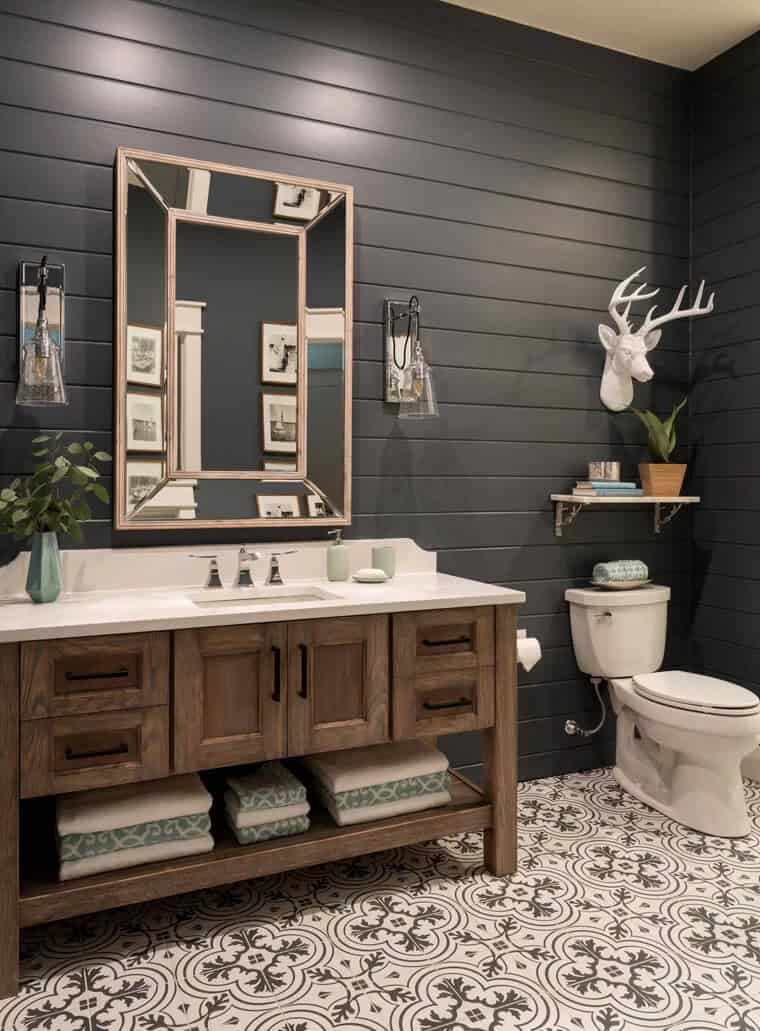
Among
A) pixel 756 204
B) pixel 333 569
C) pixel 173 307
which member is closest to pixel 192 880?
pixel 333 569

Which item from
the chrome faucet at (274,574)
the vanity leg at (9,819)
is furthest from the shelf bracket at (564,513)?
the vanity leg at (9,819)

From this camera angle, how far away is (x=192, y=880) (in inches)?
78.8

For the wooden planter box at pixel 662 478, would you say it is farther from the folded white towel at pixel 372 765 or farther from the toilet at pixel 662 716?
the folded white towel at pixel 372 765

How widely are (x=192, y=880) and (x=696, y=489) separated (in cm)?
252

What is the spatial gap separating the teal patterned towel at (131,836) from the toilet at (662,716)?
1.59 m

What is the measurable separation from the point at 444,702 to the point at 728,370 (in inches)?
76.0

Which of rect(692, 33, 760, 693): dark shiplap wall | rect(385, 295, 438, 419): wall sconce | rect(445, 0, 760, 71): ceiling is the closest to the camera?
rect(385, 295, 438, 419): wall sconce

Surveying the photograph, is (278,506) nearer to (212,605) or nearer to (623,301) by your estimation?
(212,605)

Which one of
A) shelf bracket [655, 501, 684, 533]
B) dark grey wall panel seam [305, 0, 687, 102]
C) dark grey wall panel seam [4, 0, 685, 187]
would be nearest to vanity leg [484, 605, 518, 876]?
shelf bracket [655, 501, 684, 533]

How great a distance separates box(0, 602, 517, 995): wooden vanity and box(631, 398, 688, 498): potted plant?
118cm

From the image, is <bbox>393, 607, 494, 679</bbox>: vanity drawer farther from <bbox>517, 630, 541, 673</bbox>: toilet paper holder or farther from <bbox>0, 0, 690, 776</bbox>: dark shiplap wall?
<bbox>0, 0, 690, 776</bbox>: dark shiplap wall

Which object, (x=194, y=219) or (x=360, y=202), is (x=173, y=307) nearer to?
(x=194, y=219)

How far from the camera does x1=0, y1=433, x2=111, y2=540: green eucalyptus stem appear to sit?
6.88 feet

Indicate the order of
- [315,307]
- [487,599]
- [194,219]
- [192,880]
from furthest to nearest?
[315,307] → [194,219] → [487,599] → [192,880]
